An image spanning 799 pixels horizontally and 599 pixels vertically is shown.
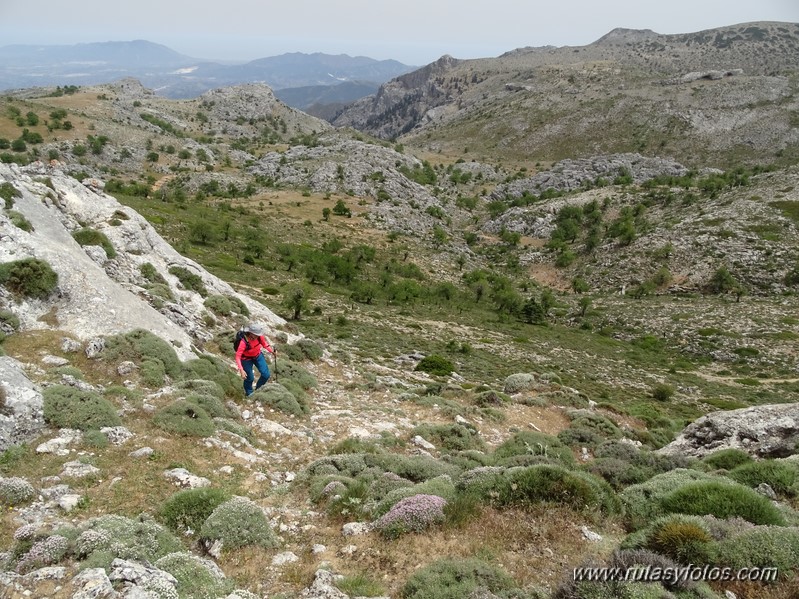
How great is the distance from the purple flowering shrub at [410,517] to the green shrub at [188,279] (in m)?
19.5

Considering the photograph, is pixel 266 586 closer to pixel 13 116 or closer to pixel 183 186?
pixel 183 186

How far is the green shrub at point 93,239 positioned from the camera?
68.7ft

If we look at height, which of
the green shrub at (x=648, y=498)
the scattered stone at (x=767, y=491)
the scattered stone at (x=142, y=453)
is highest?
the scattered stone at (x=142, y=453)

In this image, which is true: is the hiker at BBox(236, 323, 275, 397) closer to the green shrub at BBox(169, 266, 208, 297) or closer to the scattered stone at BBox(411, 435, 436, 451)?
the scattered stone at BBox(411, 435, 436, 451)

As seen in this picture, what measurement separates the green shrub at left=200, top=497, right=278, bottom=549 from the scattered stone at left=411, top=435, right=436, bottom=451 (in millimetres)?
7235

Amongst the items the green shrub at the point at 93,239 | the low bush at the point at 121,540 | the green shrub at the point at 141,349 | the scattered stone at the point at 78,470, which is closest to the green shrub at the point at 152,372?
the green shrub at the point at 141,349

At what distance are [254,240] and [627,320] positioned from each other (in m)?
50.1

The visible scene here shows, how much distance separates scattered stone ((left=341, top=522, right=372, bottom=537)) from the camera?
27.2 ft

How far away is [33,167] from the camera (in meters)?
24.2

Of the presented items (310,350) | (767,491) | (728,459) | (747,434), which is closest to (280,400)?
(310,350)

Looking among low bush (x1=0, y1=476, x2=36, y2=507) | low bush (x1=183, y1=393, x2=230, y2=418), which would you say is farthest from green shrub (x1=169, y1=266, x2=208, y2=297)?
low bush (x1=0, y1=476, x2=36, y2=507)

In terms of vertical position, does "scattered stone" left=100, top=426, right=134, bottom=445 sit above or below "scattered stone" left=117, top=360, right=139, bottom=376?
below

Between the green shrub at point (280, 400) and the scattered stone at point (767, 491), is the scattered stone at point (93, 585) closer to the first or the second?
the green shrub at point (280, 400)

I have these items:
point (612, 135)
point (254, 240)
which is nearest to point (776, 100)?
point (612, 135)
